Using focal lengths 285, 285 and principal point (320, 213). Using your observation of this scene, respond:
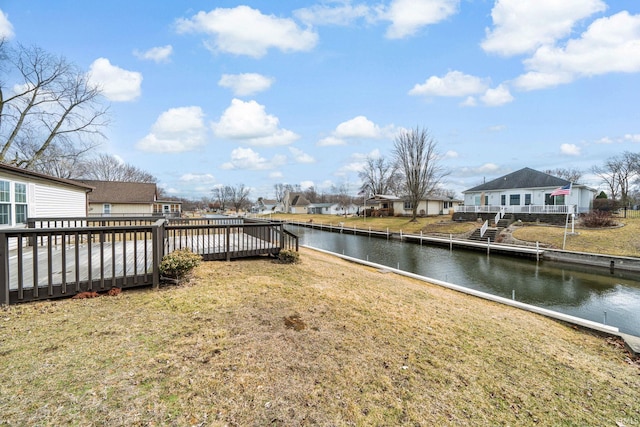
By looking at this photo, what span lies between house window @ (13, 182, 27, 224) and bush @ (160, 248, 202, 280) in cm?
699

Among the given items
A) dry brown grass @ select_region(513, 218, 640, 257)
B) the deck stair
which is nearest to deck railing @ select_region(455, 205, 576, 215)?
the deck stair

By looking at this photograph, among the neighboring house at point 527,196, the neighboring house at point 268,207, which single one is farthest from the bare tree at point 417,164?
the neighboring house at point 268,207

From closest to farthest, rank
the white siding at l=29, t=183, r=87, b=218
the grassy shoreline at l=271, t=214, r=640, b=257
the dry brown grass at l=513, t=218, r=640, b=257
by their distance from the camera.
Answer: the white siding at l=29, t=183, r=87, b=218 → the dry brown grass at l=513, t=218, r=640, b=257 → the grassy shoreline at l=271, t=214, r=640, b=257

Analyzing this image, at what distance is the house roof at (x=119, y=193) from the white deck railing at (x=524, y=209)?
35411mm

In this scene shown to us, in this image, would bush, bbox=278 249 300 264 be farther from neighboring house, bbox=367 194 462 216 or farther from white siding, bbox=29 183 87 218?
neighboring house, bbox=367 194 462 216

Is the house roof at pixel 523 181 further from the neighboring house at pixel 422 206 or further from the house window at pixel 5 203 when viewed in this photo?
the house window at pixel 5 203

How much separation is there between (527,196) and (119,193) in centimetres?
4281

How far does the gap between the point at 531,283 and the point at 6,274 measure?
16.1 m

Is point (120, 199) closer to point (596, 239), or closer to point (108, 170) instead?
point (108, 170)

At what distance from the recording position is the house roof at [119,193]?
30672 mm

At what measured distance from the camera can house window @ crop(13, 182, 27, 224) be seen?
28.2 feet

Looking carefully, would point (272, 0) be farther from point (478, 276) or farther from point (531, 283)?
point (531, 283)

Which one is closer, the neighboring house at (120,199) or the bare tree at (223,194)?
the neighboring house at (120,199)

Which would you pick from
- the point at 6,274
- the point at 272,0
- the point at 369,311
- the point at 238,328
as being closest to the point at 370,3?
the point at 272,0
